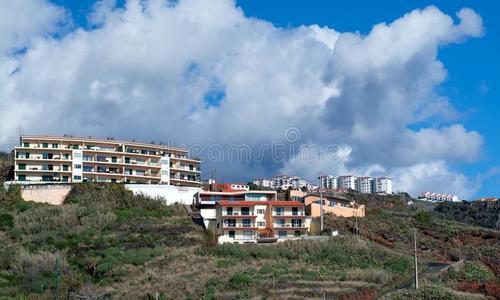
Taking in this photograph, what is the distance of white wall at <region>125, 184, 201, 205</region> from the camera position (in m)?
89.4

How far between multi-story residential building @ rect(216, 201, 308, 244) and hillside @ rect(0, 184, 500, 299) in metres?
2.75

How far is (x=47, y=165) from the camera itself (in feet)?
316

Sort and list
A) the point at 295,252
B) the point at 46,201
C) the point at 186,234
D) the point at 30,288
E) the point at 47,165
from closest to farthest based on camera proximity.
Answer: the point at 30,288
the point at 295,252
the point at 186,234
the point at 46,201
the point at 47,165

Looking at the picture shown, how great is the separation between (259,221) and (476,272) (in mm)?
24537

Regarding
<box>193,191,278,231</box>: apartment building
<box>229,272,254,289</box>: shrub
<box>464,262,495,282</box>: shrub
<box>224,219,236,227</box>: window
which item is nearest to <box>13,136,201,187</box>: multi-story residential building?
<box>193,191,278,231</box>: apartment building

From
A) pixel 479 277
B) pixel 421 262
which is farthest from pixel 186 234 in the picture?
pixel 479 277

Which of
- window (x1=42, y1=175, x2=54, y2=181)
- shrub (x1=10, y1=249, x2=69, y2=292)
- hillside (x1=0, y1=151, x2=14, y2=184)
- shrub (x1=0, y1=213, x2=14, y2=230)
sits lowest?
shrub (x1=10, y1=249, x2=69, y2=292)

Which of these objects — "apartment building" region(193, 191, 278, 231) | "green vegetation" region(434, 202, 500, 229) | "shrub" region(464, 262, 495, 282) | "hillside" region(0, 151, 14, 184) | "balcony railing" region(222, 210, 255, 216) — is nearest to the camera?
"shrub" region(464, 262, 495, 282)

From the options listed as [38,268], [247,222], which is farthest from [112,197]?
[38,268]

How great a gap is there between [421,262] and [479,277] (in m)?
7.04

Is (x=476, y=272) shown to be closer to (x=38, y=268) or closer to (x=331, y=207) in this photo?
(x=331, y=207)

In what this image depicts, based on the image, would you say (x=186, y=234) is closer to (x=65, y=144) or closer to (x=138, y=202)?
(x=138, y=202)

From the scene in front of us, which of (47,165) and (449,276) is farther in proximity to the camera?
(47,165)

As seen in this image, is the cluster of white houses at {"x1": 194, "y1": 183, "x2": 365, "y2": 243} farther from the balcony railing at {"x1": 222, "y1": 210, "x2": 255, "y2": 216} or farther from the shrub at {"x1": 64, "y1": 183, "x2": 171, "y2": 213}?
the shrub at {"x1": 64, "y1": 183, "x2": 171, "y2": 213}
